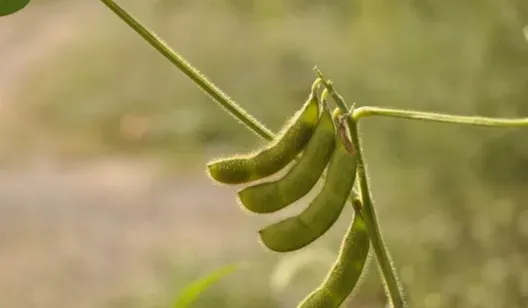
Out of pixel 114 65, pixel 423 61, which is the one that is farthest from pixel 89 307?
pixel 423 61

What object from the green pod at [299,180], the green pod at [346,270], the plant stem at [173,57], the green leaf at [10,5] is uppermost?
the plant stem at [173,57]

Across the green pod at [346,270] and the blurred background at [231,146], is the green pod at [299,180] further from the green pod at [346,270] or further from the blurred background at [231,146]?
the blurred background at [231,146]

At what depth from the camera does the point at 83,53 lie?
1396 millimetres

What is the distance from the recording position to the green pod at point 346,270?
1.11ft

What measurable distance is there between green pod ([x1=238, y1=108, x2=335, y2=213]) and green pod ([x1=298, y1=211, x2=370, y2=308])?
29 mm

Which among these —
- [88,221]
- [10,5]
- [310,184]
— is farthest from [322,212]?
[88,221]

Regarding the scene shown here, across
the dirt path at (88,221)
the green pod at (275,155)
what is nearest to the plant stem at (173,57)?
the green pod at (275,155)

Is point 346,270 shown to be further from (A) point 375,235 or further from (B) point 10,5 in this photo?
(B) point 10,5

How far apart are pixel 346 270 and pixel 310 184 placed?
0.04 metres

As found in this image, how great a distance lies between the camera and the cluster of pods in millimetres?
328

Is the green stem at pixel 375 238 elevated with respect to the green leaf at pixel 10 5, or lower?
lower

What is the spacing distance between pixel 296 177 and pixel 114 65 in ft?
3.62

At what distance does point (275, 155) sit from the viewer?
350 millimetres

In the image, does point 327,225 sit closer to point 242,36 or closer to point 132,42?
point 242,36
